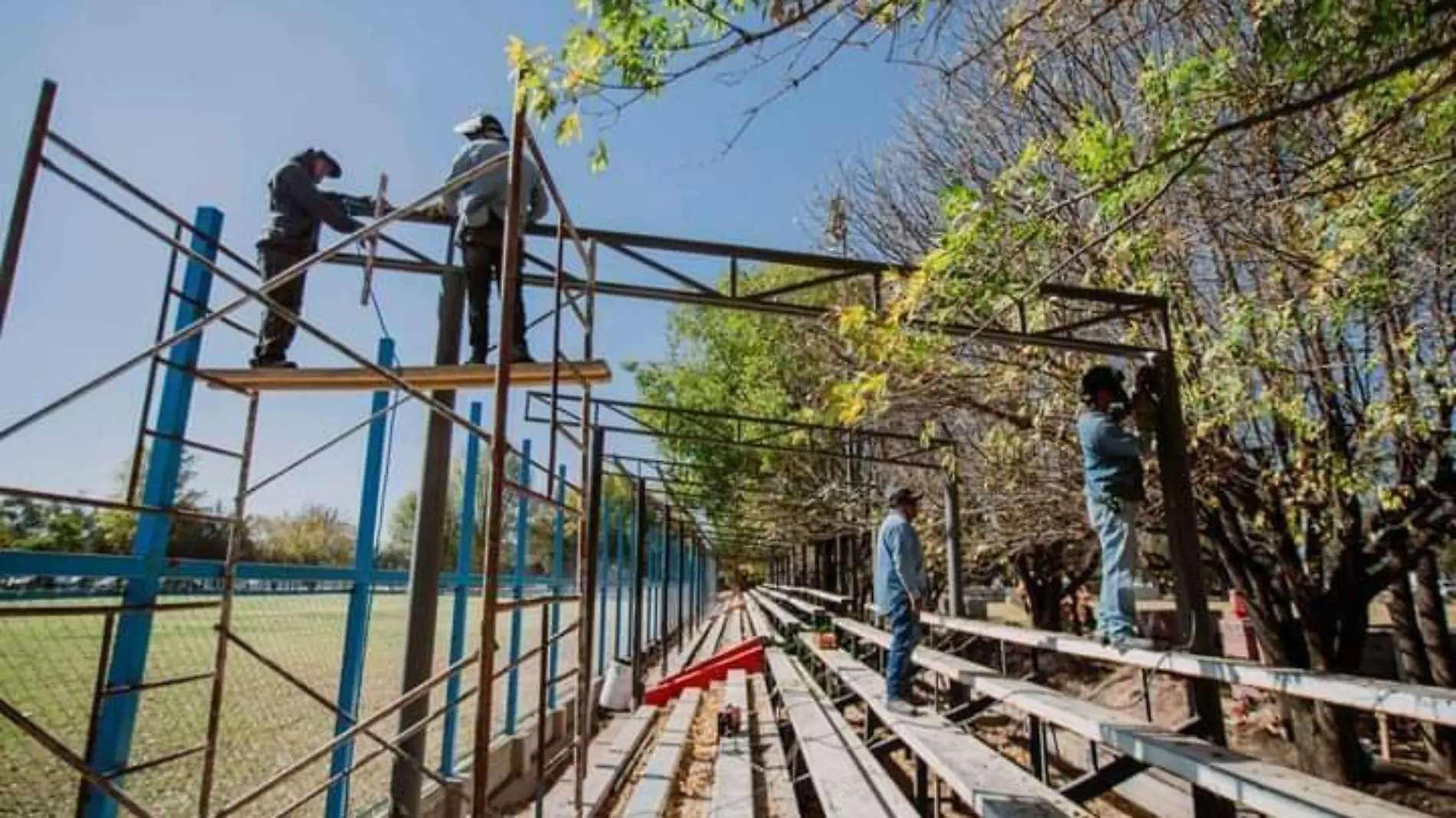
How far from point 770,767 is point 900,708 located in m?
2.23

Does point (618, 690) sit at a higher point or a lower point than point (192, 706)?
lower

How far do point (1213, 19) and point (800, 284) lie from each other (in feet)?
14.5

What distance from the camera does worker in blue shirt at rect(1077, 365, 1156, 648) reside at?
4.48 metres

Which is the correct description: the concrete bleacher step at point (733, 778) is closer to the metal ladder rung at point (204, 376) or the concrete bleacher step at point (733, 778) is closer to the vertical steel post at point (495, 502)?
the vertical steel post at point (495, 502)

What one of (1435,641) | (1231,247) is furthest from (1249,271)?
(1435,641)

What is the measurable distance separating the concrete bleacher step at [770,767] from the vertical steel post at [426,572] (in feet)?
9.90

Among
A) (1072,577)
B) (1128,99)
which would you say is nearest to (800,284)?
(1128,99)

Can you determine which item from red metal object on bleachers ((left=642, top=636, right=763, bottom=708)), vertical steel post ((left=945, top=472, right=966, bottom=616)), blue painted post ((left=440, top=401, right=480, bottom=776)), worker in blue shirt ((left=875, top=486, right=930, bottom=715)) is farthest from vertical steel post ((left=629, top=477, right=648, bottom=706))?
worker in blue shirt ((left=875, top=486, right=930, bottom=715))

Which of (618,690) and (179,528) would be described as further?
(618,690)

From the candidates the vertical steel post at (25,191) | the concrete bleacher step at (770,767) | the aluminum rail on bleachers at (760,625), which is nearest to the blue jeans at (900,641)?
the concrete bleacher step at (770,767)

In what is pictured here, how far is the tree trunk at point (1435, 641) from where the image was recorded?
8141mm

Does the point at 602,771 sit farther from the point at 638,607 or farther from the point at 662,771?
the point at 638,607

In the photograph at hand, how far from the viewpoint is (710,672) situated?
1380 centimetres

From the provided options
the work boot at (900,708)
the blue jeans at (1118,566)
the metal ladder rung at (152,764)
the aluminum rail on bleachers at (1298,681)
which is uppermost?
the blue jeans at (1118,566)
